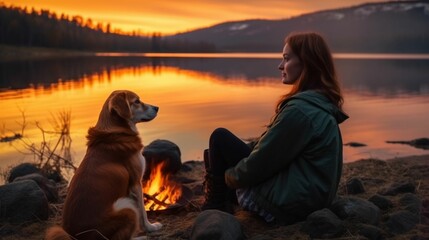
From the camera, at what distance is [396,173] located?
864 cm

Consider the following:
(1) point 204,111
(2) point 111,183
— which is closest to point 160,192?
(2) point 111,183

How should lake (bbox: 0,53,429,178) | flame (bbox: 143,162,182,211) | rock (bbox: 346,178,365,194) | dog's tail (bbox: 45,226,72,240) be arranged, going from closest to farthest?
dog's tail (bbox: 45,226,72,240), flame (bbox: 143,162,182,211), rock (bbox: 346,178,365,194), lake (bbox: 0,53,429,178)

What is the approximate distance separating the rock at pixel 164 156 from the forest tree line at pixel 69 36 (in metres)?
111

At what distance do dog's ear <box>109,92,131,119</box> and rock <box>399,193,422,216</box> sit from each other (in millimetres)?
3643

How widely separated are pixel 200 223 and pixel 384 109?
18.3m

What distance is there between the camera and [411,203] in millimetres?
5766

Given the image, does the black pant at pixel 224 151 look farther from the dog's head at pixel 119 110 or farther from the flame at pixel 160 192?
the flame at pixel 160 192

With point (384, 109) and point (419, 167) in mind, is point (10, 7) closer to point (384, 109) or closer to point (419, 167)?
point (384, 109)

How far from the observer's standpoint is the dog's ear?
18.3ft

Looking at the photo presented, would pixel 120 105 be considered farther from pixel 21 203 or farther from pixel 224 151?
pixel 21 203

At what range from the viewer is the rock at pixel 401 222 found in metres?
5.12

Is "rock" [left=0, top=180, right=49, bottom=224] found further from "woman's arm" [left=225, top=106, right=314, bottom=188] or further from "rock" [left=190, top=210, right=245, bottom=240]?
"woman's arm" [left=225, top=106, right=314, bottom=188]

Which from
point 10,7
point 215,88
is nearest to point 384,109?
point 215,88


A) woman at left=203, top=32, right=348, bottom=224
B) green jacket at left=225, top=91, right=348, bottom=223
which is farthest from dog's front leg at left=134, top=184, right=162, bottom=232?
green jacket at left=225, top=91, right=348, bottom=223
